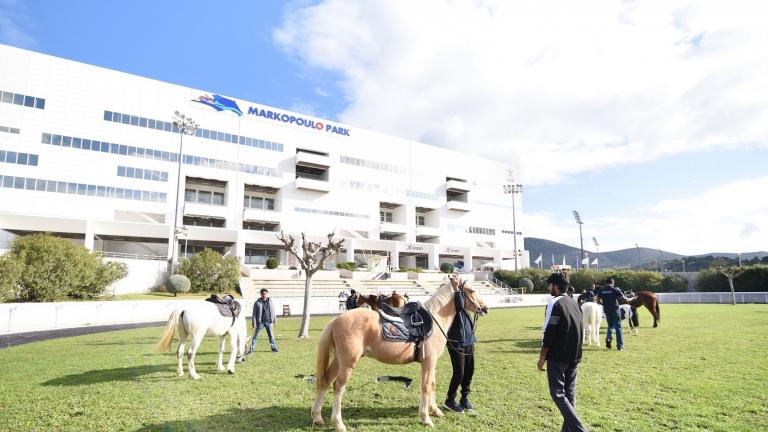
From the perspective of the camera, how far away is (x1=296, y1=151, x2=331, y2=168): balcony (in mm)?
60719

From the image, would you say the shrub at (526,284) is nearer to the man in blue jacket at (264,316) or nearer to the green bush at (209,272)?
the green bush at (209,272)

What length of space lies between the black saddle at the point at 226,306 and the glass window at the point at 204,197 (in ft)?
162

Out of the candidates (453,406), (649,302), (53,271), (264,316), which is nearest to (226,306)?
(264,316)

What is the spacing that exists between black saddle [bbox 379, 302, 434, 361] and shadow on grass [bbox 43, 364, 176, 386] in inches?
246

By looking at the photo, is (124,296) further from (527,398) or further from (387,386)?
(527,398)

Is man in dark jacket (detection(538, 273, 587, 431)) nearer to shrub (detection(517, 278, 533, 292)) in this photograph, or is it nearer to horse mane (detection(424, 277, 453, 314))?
horse mane (detection(424, 277, 453, 314))

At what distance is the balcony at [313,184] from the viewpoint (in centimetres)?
5934

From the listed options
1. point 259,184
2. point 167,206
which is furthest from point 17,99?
point 259,184

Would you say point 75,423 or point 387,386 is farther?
point 387,386

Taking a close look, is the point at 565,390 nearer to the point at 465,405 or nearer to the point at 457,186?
the point at 465,405

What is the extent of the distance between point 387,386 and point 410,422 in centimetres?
229

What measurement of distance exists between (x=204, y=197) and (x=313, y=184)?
15.0m

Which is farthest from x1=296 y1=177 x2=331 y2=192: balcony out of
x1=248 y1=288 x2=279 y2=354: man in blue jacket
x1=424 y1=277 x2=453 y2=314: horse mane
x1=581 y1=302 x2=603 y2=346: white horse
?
x1=424 y1=277 x2=453 y2=314: horse mane

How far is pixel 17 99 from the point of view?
44062mm
